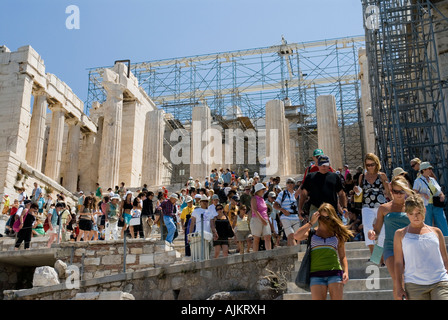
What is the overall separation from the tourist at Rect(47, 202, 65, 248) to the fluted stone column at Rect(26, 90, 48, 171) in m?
11.5

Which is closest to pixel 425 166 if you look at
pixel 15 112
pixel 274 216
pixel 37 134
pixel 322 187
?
pixel 322 187

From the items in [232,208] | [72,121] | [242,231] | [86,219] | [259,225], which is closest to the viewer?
[259,225]

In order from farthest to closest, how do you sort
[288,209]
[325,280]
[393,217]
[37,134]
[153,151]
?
[153,151]
[37,134]
[288,209]
[393,217]
[325,280]

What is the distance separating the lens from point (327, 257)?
17.3 feet

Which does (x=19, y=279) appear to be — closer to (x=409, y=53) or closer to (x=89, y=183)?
(x=409, y=53)

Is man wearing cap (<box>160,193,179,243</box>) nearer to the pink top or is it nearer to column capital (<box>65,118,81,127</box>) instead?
the pink top

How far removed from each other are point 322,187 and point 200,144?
67.6 feet

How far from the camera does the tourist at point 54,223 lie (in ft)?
42.9

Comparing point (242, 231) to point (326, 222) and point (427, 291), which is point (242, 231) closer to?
point (326, 222)

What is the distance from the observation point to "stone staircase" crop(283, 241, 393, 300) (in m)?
6.20

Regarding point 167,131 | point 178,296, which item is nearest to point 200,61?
point 167,131

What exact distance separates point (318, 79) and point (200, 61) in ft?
23.8

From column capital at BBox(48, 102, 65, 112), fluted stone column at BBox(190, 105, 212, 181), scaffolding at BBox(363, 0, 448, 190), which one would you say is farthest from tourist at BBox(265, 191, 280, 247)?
column capital at BBox(48, 102, 65, 112)

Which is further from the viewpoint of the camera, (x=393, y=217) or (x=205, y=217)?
(x=205, y=217)
